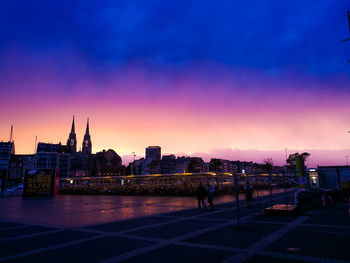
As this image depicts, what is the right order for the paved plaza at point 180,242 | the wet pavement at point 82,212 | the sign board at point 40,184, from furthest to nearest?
1. the sign board at point 40,184
2. the wet pavement at point 82,212
3. the paved plaza at point 180,242

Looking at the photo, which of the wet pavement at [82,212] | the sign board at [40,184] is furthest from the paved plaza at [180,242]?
the sign board at [40,184]

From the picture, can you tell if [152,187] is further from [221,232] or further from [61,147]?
[61,147]

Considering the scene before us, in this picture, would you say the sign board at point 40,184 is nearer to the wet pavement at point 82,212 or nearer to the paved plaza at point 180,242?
the wet pavement at point 82,212

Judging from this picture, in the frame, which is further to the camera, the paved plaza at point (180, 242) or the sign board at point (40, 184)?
the sign board at point (40, 184)

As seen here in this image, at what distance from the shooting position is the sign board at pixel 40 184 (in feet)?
112

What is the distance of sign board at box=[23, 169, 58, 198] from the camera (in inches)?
1344

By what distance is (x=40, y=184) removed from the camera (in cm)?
3450

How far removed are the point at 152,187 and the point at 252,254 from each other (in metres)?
29.5

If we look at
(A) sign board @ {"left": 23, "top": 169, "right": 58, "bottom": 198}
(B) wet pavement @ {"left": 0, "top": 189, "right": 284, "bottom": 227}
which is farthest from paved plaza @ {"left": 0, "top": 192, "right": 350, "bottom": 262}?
(A) sign board @ {"left": 23, "top": 169, "right": 58, "bottom": 198}

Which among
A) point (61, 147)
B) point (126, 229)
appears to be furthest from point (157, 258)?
point (61, 147)

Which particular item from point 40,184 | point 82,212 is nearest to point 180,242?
point 82,212

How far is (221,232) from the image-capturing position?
9477mm

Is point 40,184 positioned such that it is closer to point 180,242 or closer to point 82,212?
point 82,212

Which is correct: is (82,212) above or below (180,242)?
below
